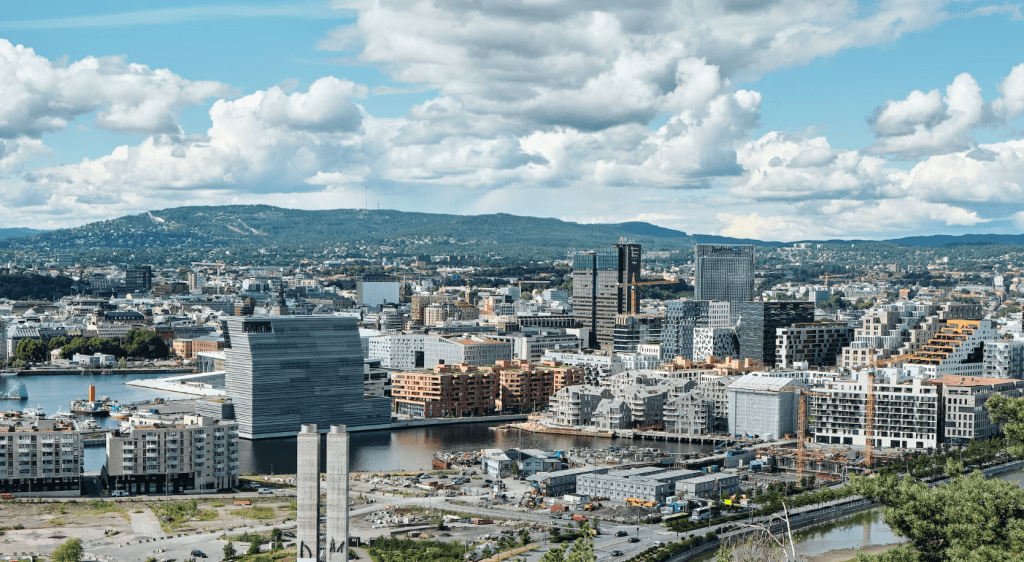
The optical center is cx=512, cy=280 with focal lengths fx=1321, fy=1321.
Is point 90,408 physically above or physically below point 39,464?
below

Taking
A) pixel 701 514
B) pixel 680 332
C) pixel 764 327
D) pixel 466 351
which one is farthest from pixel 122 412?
pixel 764 327

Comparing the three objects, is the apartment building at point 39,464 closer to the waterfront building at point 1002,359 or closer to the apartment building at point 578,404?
the apartment building at point 578,404

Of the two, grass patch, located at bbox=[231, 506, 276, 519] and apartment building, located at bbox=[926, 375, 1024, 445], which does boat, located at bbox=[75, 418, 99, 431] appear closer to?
grass patch, located at bbox=[231, 506, 276, 519]

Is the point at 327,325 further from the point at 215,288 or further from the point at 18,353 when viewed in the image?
the point at 215,288

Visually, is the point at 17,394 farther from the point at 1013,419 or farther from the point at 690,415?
the point at 1013,419

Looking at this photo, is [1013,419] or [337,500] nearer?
[1013,419]

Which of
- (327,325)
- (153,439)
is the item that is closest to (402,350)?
(327,325)

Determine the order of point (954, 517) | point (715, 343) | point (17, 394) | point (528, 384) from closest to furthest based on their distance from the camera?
point (954, 517)
point (528, 384)
point (17, 394)
point (715, 343)
